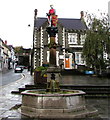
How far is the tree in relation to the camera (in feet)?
84.5

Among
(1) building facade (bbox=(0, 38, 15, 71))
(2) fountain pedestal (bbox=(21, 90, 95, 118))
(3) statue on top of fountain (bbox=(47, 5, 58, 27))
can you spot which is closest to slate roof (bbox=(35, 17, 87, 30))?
(1) building facade (bbox=(0, 38, 15, 71))

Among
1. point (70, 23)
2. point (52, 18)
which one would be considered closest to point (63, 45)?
point (70, 23)

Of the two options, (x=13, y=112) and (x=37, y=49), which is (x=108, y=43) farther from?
(x=13, y=112)

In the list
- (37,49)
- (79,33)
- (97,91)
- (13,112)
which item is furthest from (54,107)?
(79,33)

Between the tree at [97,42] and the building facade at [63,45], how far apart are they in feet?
20.8

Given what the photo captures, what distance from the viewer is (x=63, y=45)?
36.1 m

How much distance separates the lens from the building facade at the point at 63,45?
114 feet

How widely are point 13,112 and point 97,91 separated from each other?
6.89 metres

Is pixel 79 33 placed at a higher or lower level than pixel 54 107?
higher

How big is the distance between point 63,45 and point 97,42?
11.0 m

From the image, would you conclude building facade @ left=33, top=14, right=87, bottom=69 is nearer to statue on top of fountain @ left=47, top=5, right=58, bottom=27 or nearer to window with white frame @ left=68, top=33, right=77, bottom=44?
window with white frame @ left=68, top=33, right=77, bottom=44

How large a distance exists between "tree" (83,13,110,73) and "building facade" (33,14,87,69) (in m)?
6.34

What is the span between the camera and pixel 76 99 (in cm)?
723

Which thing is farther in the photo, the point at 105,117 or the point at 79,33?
the point at 79,33
